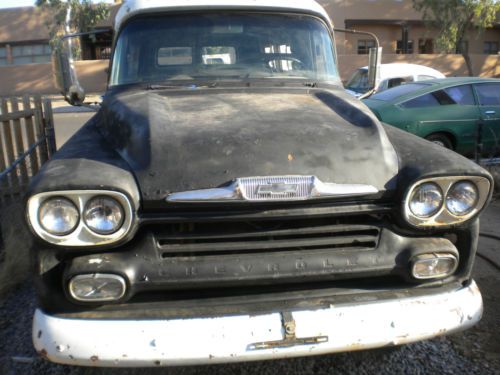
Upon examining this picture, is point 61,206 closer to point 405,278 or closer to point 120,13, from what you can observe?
point 405,278

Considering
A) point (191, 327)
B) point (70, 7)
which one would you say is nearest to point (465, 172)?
point (191, 327)

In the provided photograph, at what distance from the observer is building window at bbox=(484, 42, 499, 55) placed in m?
34.8

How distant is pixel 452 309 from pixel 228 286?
1.07 metres

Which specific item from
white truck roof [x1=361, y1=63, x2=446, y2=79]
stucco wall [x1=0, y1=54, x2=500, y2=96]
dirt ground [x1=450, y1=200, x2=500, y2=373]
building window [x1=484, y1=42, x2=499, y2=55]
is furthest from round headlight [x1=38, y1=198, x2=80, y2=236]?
building window [x1=484, y1=42, x2=499, y2=55]

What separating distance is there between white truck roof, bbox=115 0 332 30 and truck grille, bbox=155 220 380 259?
6.52 ft

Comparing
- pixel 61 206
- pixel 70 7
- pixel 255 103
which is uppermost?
pixel 70 7

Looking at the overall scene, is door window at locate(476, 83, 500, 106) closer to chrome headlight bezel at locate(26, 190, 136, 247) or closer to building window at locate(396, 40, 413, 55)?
chrome headlight bezel at locate(26, 190, 136, 247)

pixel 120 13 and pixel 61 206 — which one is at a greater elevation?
pixel 120 13

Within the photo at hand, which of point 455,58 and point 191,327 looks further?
point 455,58

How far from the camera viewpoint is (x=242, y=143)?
7.68ft

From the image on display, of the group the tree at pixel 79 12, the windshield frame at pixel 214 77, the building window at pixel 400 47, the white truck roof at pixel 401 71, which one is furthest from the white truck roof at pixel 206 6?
the building window at pixel 400 47

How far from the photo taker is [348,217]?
235 centimetres

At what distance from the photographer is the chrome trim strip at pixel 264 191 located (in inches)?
83.0

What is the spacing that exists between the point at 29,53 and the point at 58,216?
117 feet
